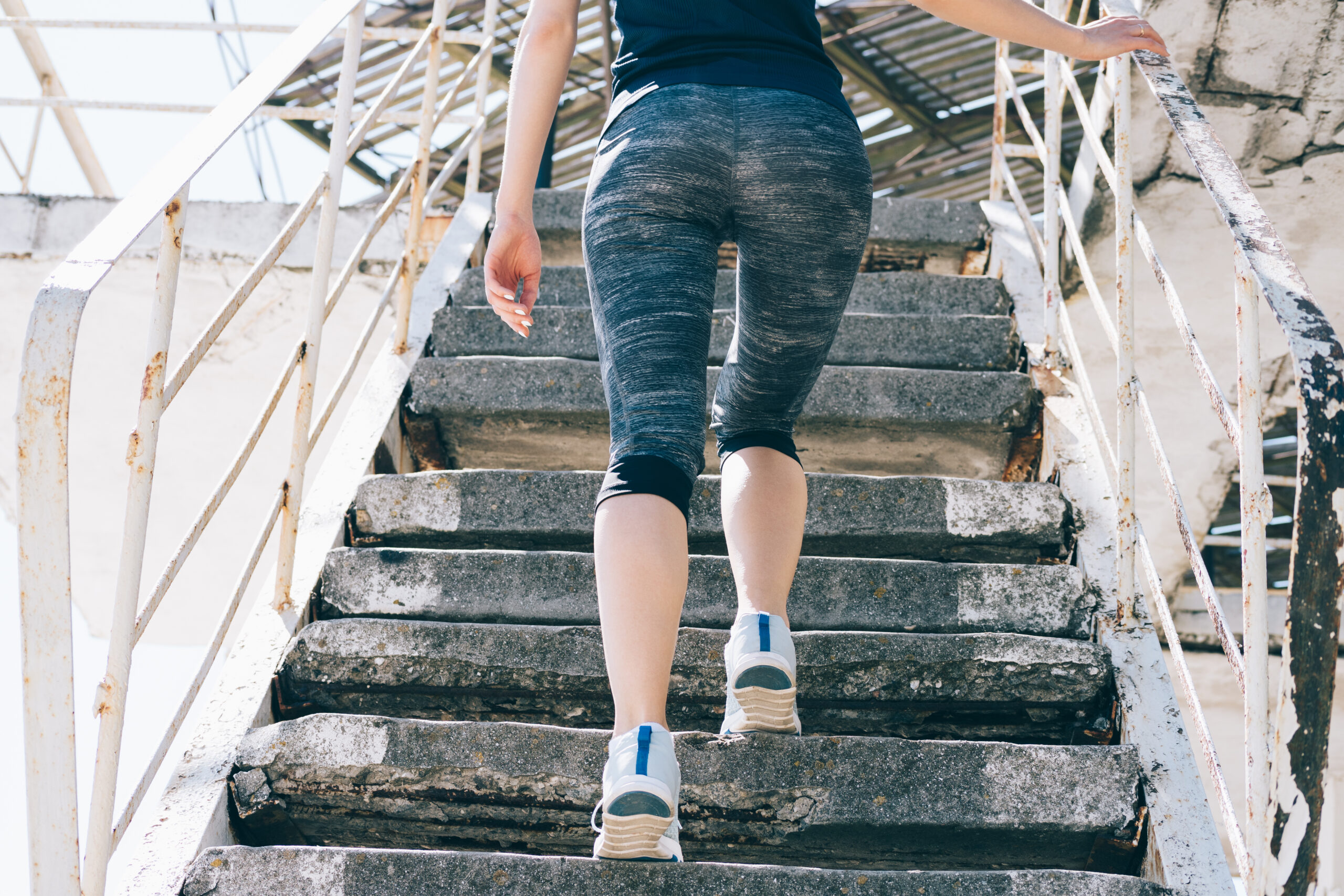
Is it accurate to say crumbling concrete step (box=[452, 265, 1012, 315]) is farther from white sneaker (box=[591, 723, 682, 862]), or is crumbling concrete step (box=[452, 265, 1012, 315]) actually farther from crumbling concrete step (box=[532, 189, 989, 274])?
white sneaker (box=[591, 723, 682, 862])

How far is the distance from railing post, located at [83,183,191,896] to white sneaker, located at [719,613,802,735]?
0.73m

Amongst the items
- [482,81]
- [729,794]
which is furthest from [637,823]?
[482,81]

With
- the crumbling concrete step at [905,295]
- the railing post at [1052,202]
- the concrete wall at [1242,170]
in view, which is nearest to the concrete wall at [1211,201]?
the concrete wall at [1242,170]

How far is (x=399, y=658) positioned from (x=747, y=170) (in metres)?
0.95

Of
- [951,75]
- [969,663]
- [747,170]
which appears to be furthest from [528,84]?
[951,75]

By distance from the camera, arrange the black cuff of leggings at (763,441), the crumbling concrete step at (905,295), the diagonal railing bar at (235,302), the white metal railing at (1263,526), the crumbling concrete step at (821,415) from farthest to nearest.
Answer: the crumbling concrete step at (905,295) < the crumbling concrete step at (821,415) < the black cuff of leggings at (763,441) < the diagonal railing bar at (235,302) < the white metal railing at (1263,526)

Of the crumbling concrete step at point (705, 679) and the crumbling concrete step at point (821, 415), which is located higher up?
the crumbling concrete step at point (821, 415)

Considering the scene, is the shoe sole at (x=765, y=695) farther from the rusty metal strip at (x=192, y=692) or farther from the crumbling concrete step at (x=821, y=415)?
the crumbling concrete step at (x=821, y=415)

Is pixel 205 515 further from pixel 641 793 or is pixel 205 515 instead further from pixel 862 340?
pixel 862 340

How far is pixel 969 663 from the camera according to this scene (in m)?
1.61

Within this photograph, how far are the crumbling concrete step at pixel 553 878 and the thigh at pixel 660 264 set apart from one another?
0.50 meters

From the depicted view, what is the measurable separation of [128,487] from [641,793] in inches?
26.2

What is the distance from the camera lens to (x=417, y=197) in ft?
8.23

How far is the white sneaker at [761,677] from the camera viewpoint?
54.2 inches
